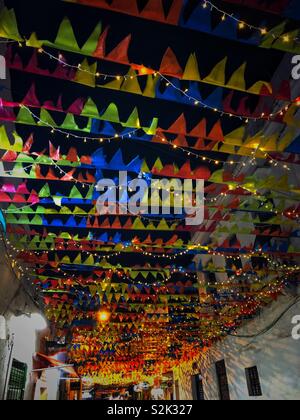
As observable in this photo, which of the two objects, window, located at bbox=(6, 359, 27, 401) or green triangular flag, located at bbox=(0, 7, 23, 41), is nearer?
green triangular flag, located at bbox=(0, 7, 23, 41)

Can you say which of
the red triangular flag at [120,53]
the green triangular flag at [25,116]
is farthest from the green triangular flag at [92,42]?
the green triangular flag at [25,116]

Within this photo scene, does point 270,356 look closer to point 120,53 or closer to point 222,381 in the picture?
point 222,381

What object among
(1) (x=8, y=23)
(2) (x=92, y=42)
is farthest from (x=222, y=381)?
(1) (x=8, y=23)

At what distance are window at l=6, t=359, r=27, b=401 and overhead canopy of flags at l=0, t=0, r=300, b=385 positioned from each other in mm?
2143

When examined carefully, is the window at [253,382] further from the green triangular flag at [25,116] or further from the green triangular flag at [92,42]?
the green triangular flag at [92,42]

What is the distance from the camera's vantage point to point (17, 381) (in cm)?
725

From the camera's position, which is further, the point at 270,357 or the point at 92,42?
the point at 270,357

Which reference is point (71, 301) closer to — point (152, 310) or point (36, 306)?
point (36, 306)

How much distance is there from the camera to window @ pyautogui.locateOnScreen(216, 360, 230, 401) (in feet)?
38.0

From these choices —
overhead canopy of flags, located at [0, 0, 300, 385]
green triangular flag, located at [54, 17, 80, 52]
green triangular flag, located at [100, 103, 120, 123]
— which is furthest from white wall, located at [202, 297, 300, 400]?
green triangular flag, located at [54, 17, 80, 52]

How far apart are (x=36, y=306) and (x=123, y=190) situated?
233 inches

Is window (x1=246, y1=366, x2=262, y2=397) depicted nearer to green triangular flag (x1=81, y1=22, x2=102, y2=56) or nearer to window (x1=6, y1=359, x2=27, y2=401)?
window (x1=6, y1=359, x2=27, y2=401)

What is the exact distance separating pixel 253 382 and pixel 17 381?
22.2 ft

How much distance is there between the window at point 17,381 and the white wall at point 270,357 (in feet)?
21.1
